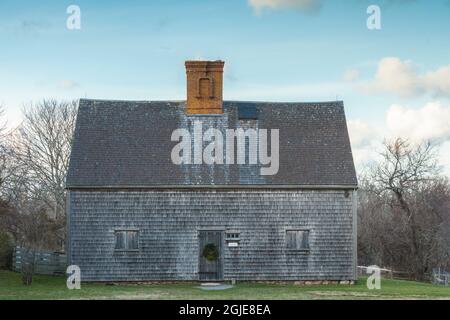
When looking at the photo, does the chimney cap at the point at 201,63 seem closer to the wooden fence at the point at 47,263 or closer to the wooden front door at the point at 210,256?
the wooden front door at the point at 210,256

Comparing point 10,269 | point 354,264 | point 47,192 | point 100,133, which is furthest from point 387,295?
point 47,192

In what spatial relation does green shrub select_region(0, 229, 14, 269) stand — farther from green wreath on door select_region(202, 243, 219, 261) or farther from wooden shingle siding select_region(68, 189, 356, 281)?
green wreath on door select_region(202, 243, 219, 261)

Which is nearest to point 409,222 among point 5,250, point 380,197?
point 380,197

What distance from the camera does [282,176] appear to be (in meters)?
34.5

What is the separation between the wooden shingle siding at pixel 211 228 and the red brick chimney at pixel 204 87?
426 cm

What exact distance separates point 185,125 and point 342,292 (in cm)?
1089

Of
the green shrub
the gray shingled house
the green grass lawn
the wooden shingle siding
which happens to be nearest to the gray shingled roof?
the gray shingled house

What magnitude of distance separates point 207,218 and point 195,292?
19.1ft

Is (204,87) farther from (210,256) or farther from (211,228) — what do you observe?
(210,256)

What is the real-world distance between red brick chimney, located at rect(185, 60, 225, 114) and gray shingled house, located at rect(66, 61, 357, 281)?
2897 mm

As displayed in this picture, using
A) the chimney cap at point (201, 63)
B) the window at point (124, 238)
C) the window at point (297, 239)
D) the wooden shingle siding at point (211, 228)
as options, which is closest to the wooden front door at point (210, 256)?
the wooden shingle siding at point (211, 228)

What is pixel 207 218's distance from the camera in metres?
34.0
